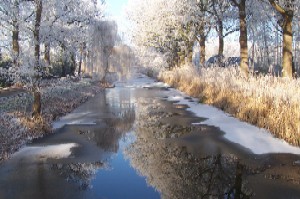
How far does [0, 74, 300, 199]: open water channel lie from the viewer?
5523 mm

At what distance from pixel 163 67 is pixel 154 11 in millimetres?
12271

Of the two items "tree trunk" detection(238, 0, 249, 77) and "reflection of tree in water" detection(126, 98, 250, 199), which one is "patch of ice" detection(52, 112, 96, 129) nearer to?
"reflection of tree in water" detection(126, 98, 250, 199)

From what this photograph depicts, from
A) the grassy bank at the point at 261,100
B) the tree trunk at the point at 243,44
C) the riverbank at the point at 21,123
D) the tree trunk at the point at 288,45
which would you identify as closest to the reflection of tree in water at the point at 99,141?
the riverbank at the point at 21,123

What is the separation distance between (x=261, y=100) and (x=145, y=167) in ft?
17.5

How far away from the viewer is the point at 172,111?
14.6 meters

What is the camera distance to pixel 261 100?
34.9 ft

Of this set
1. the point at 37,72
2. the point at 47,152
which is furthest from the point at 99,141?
the point at 37,72

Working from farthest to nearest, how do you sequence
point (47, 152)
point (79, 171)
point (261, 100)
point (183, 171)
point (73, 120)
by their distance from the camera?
1. point (73, 120)
2. point (261, 100)
3. point (47, 152)
4. point (79, 171)
5. point (183, 171)

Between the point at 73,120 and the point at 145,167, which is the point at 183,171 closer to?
the point at 145,167

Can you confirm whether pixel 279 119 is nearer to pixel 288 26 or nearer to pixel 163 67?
pixel 288 26

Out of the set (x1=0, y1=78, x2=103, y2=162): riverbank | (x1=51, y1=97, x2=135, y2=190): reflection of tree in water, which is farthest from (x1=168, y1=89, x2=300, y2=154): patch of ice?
(x1=0, y1=78, x2=103, y2=162): riverbank

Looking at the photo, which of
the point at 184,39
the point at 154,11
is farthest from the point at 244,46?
the point at 154,11

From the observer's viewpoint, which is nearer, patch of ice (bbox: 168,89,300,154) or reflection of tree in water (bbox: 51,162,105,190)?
reflection of tree in water (bbox: 51,162,105,190)

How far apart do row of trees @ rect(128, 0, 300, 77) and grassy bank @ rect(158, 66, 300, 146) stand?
181 centimetres
